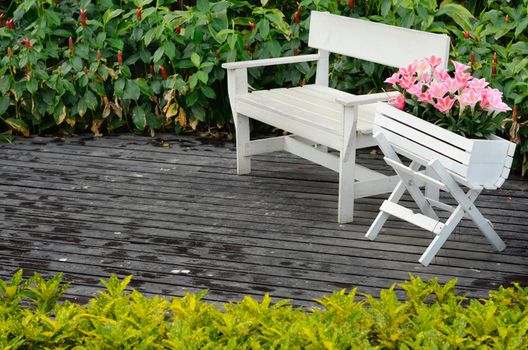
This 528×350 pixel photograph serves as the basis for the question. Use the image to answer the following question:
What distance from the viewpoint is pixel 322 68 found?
592cm

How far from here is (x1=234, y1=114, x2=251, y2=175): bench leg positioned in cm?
573

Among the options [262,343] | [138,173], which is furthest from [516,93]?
[262,343]

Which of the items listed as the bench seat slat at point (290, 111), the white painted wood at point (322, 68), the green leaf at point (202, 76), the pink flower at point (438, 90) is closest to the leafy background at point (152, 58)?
the green leaf at point (202, 76)

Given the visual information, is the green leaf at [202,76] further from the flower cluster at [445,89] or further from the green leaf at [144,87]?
the flower cluster at [445,89]

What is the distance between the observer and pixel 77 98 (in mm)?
6633

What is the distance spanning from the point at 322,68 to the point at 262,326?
344 cm

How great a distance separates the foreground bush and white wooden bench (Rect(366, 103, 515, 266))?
148 cm

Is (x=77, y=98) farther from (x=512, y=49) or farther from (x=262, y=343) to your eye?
(x=262, y=343)

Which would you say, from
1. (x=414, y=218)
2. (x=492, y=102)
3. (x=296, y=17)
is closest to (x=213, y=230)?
(x=414, y=218)

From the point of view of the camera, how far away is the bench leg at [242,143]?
5.73 meters

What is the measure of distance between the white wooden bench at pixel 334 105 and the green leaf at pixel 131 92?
1.06 m

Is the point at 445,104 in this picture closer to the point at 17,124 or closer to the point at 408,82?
the point at 408,82

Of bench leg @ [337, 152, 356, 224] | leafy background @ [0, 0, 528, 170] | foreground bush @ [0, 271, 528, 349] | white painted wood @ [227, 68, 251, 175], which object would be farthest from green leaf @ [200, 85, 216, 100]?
foreground bush @ [0, 271, 528, 349]

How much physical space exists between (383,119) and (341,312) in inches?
83.2
